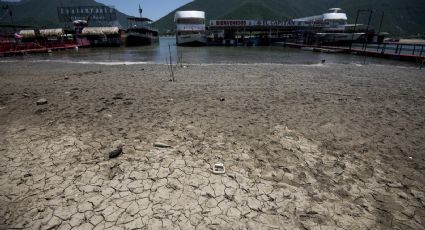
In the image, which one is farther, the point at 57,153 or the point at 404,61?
the point at 404,61

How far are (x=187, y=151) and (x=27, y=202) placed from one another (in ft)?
8.62

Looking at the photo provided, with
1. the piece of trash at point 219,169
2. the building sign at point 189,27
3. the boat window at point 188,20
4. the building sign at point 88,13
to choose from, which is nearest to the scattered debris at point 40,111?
the piece of trash at point 219,169

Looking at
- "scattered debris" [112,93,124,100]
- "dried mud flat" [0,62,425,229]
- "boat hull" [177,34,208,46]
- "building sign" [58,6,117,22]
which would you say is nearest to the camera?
"dried mud flat" [0,62,425,229]

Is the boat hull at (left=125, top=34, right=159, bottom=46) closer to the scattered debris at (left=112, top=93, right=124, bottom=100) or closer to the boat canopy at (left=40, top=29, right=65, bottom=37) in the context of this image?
the boat canopy at (left=40, top=29, right=65, bottom=37)

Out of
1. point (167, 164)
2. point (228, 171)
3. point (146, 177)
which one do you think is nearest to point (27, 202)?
point (146, 177)

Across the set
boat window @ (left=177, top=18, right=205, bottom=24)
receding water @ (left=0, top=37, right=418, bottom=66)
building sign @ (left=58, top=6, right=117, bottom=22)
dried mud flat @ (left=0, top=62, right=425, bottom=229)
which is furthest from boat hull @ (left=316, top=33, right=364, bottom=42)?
building sign @ (left=58, top=6, right=117, bottom=22)

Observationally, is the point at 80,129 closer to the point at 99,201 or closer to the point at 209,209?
the point at 99,201

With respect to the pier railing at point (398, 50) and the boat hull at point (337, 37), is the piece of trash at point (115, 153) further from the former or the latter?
the boat hull at point (337, 37)

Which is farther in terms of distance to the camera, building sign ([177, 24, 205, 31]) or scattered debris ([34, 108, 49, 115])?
building sign ([177, 24, 205, 31])

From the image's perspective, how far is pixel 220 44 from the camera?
204 feet

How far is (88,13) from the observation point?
2793 inches

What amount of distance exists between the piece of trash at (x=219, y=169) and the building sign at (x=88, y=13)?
79.5 m

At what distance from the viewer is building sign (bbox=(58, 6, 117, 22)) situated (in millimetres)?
69637

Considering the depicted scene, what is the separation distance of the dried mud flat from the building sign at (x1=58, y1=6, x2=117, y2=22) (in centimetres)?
7432
